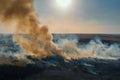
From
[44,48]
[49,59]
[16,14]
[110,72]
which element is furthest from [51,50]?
[110,72]

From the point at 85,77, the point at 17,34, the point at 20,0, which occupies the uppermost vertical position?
the point at 20,0

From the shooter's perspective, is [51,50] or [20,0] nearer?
[20,0]

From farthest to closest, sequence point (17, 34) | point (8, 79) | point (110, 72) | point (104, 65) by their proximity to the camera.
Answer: point (17, 34), point (104, 65), point (110, 72), point (8, 79)

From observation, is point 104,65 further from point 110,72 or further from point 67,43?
point 67,43

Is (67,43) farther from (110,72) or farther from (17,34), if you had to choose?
(110,72)

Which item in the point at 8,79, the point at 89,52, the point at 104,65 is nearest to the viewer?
the point at 8,79

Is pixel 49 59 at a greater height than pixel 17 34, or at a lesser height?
lesser

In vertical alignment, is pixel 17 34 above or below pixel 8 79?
above

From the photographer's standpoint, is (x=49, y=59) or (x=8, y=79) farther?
(x=49, y=59)

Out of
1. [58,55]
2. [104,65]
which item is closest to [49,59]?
[58,55]
